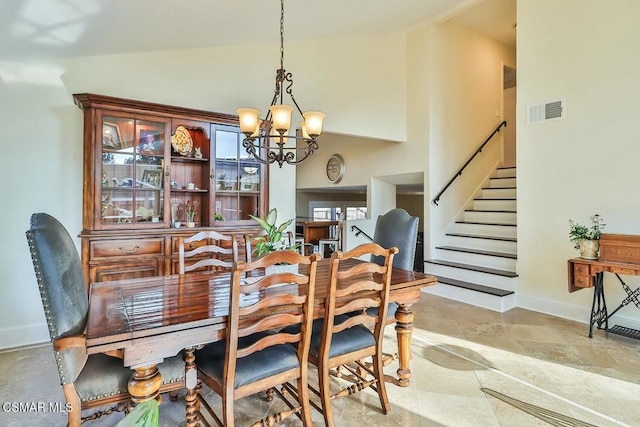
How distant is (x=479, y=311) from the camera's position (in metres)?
3.98

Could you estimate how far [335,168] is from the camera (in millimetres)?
7215

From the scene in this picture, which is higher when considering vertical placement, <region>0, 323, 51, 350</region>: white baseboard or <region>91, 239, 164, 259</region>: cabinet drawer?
<region>91, 239, 164, 259</region>: cabinet drawer

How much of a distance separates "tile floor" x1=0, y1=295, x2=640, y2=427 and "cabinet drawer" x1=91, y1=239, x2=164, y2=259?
2.99 feet

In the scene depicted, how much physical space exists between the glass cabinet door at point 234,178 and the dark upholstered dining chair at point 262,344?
2.11m

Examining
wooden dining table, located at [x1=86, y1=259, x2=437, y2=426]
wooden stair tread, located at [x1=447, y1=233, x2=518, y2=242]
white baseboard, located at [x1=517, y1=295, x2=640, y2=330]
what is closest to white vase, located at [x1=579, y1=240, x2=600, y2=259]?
white baseboard, located at [x1=517, y1=295, x2=640, y2=330]

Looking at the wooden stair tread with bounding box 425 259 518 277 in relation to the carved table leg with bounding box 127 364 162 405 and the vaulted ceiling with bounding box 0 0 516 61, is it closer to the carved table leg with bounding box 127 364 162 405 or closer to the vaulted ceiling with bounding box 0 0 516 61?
the vaulted ceiling with bounding box 0 0 516 61

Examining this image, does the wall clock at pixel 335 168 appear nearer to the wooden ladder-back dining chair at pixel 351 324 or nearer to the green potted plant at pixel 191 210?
the green potted plant at pixel 191 210

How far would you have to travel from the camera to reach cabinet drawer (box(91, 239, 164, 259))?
2920 millimetres

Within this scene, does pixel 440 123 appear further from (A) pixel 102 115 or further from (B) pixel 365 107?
(A) pixel 102 115

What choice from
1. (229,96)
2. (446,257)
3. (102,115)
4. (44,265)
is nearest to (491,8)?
(446,257)

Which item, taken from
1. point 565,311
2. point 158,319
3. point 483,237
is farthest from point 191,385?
point 483,237

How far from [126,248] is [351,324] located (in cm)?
223

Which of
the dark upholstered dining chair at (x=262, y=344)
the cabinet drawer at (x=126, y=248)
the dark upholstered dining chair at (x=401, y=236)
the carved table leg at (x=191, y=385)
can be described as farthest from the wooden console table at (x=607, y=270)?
the cabinet drawer at (x=126, y=248)

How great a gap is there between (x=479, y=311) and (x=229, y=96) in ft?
12.5
